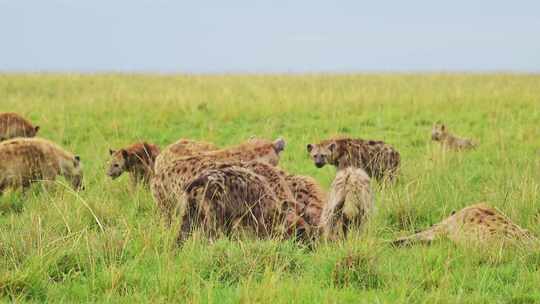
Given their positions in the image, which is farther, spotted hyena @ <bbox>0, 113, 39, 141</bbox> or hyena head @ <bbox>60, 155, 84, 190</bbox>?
spotted hyena @ <bbox>0, 113, 39, 141</bbox>

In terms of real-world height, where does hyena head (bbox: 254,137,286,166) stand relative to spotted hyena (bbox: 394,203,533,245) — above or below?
above

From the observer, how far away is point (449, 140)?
10.7 m

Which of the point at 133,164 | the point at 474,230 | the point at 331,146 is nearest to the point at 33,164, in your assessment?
the point at 133,164

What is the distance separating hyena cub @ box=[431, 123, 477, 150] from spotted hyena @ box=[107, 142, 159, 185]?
4.44 m

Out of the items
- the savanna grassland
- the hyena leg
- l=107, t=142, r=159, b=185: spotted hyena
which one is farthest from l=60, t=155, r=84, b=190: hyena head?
the hyena leg

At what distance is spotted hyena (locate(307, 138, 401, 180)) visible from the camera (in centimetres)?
850

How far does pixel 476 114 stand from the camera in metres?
13.6

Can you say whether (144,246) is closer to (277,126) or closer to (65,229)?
(65,229)

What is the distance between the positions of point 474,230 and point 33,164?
4.54 m

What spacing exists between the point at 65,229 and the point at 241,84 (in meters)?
15.9

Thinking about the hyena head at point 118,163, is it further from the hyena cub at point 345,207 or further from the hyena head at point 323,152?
the hyena cub at point 345,207

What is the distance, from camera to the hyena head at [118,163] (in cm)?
779

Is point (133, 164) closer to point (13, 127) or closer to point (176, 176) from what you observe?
point (176, 176)

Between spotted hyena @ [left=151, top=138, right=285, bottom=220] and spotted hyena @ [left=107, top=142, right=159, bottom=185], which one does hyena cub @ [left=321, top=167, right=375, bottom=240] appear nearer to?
spotted hyena @ [left=151, top=138, right=285, bottom=220]
